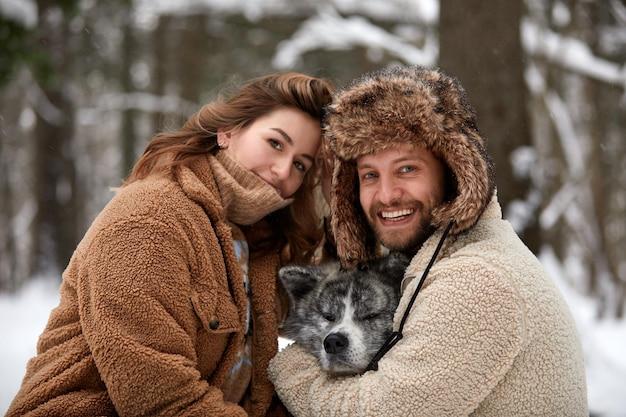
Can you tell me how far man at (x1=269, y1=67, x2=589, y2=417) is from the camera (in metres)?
2.44

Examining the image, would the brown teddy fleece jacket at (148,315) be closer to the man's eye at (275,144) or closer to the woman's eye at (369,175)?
the man's eye at (275,144)

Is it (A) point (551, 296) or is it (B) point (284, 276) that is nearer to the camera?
(A) point (551, 296)

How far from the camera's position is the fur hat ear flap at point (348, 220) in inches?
132

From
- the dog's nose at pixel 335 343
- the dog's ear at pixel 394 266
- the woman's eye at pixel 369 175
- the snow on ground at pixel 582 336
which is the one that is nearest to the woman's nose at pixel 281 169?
the woman's eye at pixel 369 175

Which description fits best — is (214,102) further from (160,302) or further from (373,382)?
(373,382)

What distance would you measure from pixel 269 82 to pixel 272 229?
89 cm

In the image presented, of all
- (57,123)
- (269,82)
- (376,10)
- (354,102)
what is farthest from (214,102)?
(57,123)

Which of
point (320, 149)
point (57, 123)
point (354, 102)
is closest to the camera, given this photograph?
point (354, 102)

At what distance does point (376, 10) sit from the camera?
10.2 meters

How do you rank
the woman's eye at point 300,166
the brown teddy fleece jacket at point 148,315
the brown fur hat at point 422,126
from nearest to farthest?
the brown teddy fleece jacket at point 148,315, the brown fur hat at point 422,126, the woman's eye at point 300,166

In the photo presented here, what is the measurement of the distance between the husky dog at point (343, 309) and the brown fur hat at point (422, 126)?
594mm

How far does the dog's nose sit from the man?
0.14 meters

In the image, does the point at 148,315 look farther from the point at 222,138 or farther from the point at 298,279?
the point at 222,138

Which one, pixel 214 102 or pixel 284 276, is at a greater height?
pixel 214 102
